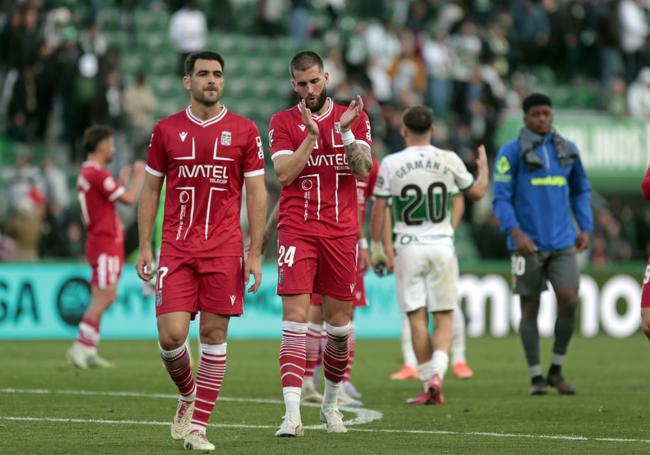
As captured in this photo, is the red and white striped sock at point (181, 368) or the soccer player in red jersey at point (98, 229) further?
the soccer player in red jersey at point (98, 229)

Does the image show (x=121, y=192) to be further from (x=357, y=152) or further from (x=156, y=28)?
(x=156, y=28)

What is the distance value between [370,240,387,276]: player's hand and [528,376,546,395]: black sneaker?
1.74 m

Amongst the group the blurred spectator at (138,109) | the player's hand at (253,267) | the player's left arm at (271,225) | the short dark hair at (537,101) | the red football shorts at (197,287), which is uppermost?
the blurred spectator at (138,109)

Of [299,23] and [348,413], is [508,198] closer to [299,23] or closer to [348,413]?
[348,413]

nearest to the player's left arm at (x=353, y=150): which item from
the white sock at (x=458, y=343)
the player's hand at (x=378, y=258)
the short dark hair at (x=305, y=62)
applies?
the short dark hair at (x=305, y=62)

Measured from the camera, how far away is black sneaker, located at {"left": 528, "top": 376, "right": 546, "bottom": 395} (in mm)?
13739

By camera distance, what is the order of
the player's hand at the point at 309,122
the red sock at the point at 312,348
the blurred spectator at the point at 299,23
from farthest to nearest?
the blurred spectator at the point at 299,23
the red sock at the point at 312,348
the player's hand at the point at 309,122

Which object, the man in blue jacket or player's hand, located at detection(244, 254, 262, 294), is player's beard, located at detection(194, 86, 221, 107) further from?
the man in blue jacket

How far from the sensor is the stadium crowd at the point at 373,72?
A: 25141mm

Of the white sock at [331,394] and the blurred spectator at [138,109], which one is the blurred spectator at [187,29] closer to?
the blurred spectator at [138,109]

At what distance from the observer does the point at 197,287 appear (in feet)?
30.7

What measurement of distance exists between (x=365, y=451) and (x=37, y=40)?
1783cm

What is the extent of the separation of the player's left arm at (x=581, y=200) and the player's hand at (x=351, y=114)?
475 centimetres

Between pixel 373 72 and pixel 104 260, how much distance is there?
1349 cm
